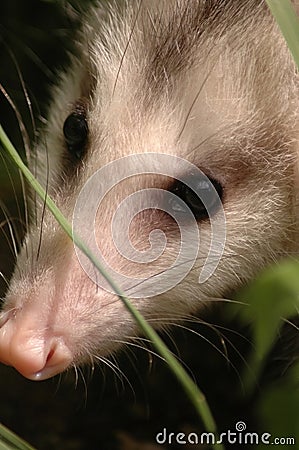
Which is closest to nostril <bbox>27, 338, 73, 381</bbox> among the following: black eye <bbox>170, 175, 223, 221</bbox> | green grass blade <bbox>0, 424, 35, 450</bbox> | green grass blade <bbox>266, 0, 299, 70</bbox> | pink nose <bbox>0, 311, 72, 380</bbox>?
pink nose <bbox>0, 311, 72, 380</bbox>

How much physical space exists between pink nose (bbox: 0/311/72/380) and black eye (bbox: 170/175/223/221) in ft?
1.27

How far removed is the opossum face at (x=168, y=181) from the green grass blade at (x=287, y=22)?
40 cm

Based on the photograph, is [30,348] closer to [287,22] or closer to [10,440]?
[10,440]

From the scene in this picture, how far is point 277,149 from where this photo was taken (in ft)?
5.94

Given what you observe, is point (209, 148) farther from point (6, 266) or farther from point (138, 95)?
point (6, 266)

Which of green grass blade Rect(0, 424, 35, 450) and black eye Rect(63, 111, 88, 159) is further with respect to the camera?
black eye Rect(63, 111, 88, 159)

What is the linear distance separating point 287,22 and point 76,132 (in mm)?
697

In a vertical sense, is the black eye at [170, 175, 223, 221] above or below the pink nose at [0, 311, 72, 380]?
above

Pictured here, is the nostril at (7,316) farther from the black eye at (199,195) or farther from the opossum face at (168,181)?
the black eye at (199,195)

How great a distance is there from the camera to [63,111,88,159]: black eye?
189 centimetres

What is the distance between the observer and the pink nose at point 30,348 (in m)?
1.57

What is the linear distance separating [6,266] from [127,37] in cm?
84

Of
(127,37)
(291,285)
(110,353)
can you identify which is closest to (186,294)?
(110,353)

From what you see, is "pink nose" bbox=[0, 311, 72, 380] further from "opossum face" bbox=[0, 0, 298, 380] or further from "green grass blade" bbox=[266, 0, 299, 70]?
"green grass blade" bbox=[266, 0, 299, 70]
